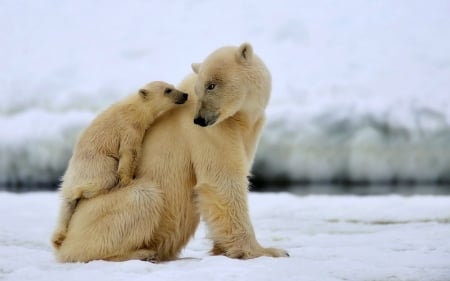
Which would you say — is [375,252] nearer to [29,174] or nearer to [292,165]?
[292,165]

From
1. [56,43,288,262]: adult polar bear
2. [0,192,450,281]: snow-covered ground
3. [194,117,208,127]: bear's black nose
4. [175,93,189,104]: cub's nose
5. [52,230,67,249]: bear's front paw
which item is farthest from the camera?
[175,93,189,104]: cub's nose

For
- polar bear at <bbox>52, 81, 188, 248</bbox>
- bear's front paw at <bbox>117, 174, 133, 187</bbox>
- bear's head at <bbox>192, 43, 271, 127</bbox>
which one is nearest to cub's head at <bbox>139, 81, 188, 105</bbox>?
polar bear at <bbox>52, 81, 188, 248</bbox>

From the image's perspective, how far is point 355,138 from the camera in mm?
10680

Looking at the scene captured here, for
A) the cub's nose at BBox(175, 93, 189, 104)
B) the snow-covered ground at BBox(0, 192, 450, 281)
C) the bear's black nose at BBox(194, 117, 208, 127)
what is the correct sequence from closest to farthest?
the snow-covered ground at BBox(0, 192, 450, 281), the bear's black nose at BBox(194, 117, 208, 127), the cub's nose at BBox(175, 93, 189, 104)

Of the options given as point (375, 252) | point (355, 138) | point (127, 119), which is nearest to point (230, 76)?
point (127, 119)

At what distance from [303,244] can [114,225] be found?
1.89 metres

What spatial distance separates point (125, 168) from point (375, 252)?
6.44ft

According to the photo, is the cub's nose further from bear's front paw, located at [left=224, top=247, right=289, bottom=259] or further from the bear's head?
bear's front paw, located at [left=224, top=247, right=289, bottom=259]

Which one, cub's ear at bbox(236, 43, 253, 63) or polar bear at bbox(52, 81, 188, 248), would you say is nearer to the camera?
polar bear at bbox(52, 81, 188, 248)

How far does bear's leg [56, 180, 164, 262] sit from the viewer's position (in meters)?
4.75

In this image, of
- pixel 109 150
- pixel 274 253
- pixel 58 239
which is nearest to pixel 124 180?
pixel 109 150

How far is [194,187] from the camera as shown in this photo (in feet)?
16.0

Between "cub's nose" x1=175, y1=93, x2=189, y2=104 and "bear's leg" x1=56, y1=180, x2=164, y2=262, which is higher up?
"cub's nose" x1=175, y1=93, x2=189, y2=104

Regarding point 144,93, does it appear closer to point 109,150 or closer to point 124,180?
point 109,150
